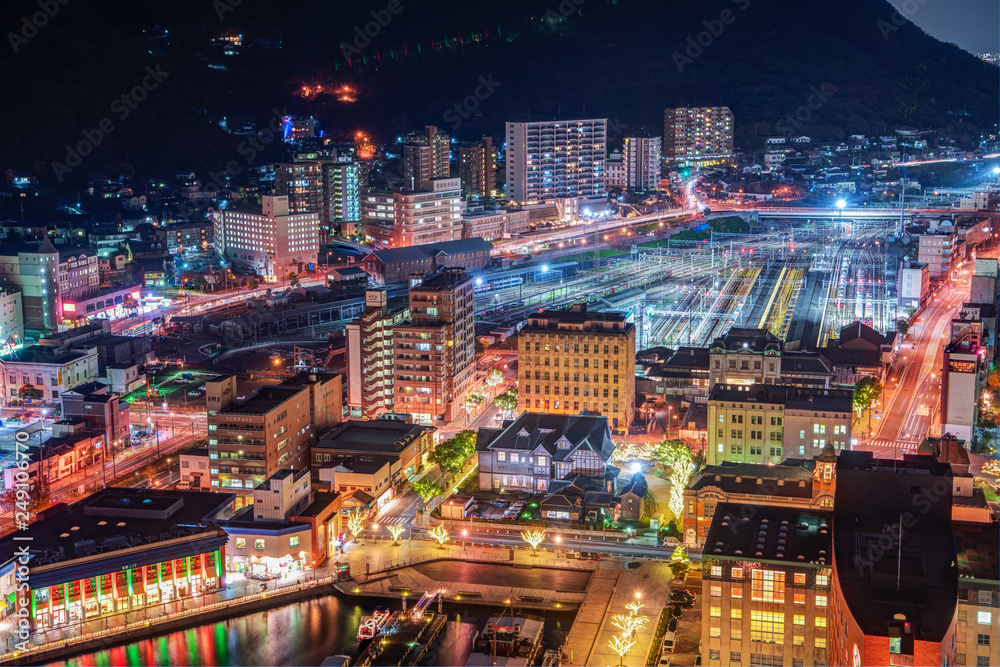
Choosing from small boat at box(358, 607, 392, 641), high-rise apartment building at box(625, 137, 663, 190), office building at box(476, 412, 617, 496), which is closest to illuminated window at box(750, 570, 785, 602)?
small boat at box(358, 607, 392, 641)

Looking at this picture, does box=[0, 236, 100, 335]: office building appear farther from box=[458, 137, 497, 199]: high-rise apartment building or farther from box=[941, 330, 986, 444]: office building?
box=[458, 137, 497, 199]: high-rise apartment building

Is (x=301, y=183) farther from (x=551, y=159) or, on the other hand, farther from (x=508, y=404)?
(x=508, y=404)

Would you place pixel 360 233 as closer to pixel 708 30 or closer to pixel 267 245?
pixel 267 245

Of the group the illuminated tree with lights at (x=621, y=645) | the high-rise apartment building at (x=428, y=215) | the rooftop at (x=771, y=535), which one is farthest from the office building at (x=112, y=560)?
the high-rise apartment building at (x=428, y=215)

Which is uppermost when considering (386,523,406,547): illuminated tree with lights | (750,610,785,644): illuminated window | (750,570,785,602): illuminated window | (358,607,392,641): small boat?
(750,570,785,602): illuminated window

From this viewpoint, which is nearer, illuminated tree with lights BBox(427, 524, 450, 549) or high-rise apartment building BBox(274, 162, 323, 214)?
illuminated tree with lights BBox(427, 524, 450, 549)

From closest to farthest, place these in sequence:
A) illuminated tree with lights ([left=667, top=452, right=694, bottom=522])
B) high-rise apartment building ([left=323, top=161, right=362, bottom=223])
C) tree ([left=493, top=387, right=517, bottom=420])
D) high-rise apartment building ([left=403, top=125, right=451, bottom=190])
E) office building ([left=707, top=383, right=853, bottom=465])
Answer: illuminated tree with lights ([left=667, top=452, right=694, bottom=522])
office building ([left=707, top=383, right=853, bottom=465])
tree ([left=493, top=387, right=517, bottom=420])
high-rise apartment building ([left=323, top=161, right=362, bottom=223])
high-rise apartment building ([left=403, top=125, right=451, bottom=190])

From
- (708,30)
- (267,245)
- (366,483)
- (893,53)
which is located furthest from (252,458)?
(893,53)
